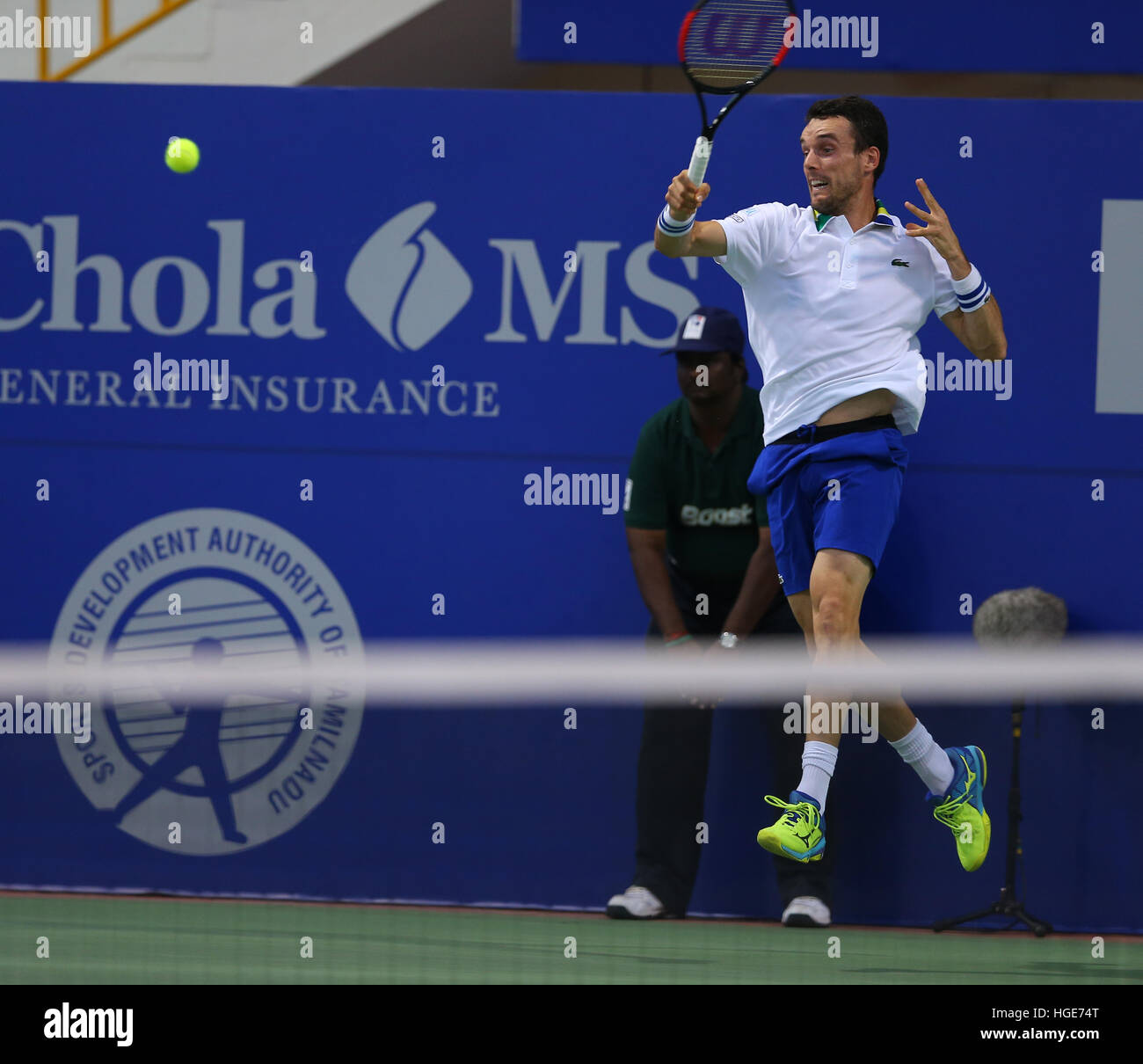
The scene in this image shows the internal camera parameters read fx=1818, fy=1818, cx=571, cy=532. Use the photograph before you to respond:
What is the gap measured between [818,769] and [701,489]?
1.39 m

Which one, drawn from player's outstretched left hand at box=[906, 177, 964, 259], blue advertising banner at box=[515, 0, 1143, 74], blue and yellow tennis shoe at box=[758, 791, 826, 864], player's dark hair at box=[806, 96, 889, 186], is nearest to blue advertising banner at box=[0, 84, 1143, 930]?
blue advertising banner at box=[515, 0, 1143, 74]

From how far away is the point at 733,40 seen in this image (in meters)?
4.73

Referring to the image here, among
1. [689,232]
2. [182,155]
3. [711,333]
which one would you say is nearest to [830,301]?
[689,232]

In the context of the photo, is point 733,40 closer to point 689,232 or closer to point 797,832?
point 689,232

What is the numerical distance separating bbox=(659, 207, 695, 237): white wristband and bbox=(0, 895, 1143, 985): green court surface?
1.79m

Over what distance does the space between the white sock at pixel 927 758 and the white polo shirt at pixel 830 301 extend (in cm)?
80

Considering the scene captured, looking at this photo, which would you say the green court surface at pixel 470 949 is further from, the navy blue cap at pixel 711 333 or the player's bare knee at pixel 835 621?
the navy blue cap at pixel 711 333

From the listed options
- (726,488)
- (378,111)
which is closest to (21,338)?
(378,111)

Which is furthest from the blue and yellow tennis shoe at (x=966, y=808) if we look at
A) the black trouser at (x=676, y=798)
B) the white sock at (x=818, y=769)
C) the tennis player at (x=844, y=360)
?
the black trouser at (x=676, y=798)

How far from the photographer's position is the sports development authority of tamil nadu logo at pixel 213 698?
5.85m

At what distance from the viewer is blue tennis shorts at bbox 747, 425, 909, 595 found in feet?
14.6

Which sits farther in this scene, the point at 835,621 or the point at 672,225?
the point at 835,621
